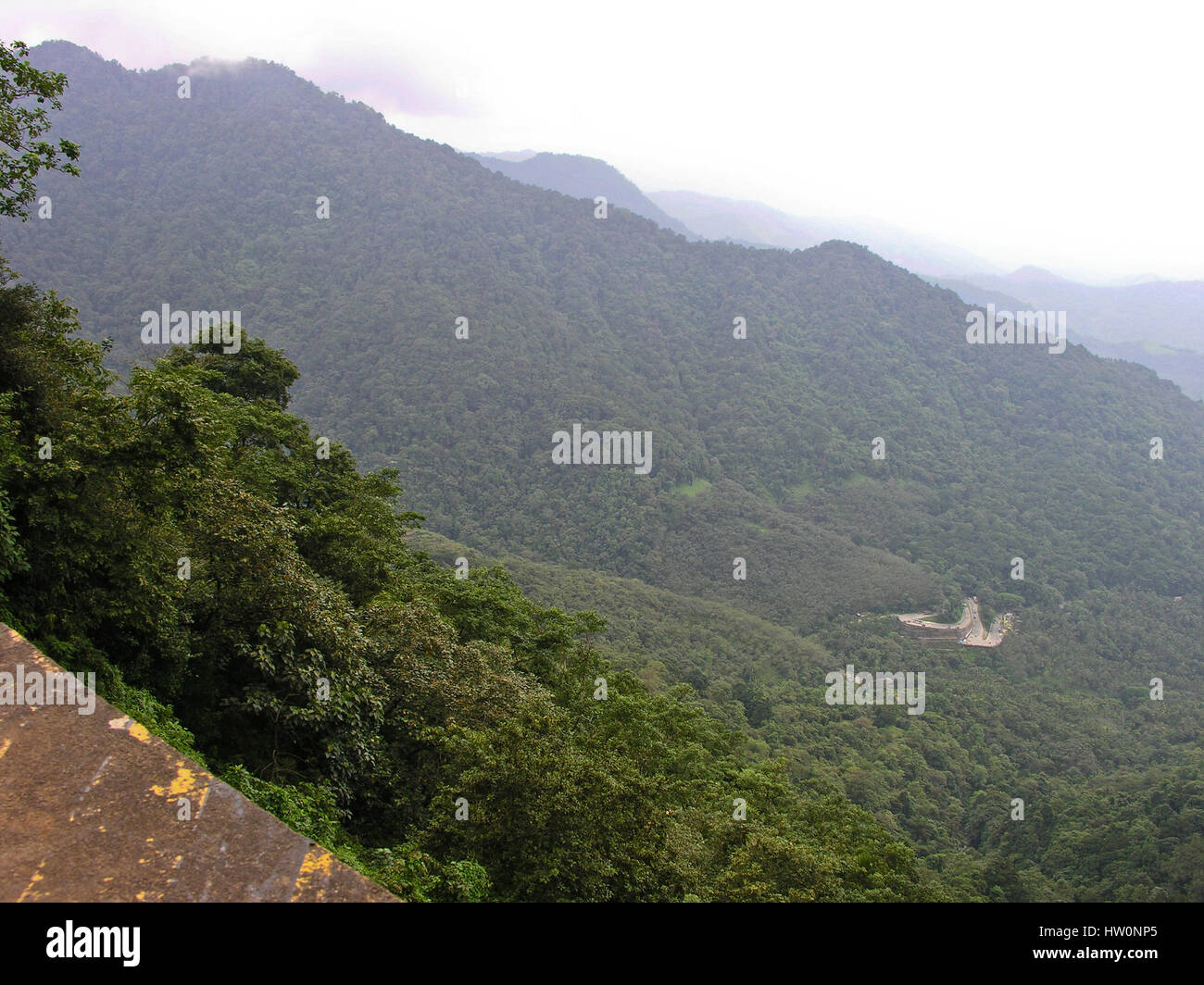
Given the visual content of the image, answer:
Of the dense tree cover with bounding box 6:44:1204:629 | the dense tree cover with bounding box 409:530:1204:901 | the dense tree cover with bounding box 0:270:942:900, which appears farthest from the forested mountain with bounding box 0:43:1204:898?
the dense tree cover with bounding box 0:270:942:900

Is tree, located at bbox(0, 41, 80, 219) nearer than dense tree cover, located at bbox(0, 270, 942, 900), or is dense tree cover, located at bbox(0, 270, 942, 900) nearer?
dense tree cover, located at bbox(0, 270, 942, 900)

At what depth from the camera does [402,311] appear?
5945 inches

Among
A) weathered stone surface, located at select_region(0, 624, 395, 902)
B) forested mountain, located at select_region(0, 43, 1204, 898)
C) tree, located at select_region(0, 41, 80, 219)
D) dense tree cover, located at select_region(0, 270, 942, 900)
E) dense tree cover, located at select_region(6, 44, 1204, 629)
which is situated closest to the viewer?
weathered stone surface, located at select_region(0, 624, 395, 902)

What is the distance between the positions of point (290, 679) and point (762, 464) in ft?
454

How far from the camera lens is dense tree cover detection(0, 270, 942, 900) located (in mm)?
8781

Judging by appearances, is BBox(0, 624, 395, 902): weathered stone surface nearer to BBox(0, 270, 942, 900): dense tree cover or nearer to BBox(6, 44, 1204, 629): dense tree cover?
BBox(0, 270, 942, 900): dense tree cover

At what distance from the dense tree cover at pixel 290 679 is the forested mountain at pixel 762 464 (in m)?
1.06

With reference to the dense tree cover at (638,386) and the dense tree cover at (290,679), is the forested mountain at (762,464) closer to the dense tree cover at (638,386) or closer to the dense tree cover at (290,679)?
the dense tree cover at (638,386)

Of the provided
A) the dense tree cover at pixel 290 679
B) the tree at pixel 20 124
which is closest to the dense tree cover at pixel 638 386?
the dense tree cover at pixel 290 679

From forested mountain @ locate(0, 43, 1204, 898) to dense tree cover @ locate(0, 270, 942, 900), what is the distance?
106 cm

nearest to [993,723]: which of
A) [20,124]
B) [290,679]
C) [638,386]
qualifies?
[290,679]
